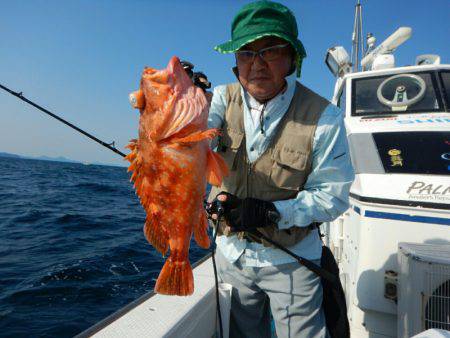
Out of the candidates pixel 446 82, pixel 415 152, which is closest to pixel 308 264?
pixel 415 152

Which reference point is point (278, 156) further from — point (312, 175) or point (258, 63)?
point (258, 63)

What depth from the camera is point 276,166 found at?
2.47 metres

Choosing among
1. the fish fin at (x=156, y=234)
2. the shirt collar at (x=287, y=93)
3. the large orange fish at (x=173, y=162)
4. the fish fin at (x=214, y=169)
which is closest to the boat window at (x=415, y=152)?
the shirt collar at (x=287, y=93)

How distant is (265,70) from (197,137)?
867 mm

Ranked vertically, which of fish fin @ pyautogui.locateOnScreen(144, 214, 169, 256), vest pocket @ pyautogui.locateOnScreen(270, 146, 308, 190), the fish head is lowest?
fish fin @ pyautogui.locateOnScreen(144, 214, 169, 256)

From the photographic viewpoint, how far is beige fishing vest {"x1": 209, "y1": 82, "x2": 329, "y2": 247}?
2406 millimetres

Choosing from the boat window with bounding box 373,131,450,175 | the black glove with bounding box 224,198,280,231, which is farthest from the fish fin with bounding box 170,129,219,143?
the boat window with bounding box 373,131,450,175

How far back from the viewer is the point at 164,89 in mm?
1909

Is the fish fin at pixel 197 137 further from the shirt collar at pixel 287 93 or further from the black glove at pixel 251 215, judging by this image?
the shirt collar at pixel 287 93

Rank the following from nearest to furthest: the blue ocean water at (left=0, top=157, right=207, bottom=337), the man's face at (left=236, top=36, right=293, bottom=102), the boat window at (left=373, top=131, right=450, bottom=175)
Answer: the man's face at (left=236, top=36, right=293, bottom=102) < the boat window at (left=373, top=131, right=450, bottom=175) < the blue ocean water at (left=0, top=157, right=207, bottom=337)

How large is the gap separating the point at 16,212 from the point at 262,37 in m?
13.5

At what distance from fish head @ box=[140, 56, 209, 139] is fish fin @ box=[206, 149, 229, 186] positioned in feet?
0.68

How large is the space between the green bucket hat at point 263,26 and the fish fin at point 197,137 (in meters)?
0.74

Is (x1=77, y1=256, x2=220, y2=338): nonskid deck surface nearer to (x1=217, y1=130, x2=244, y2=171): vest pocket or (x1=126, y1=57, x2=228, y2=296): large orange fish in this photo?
(x1=126, y1=57, x2=228, y2=296): large orange fish
